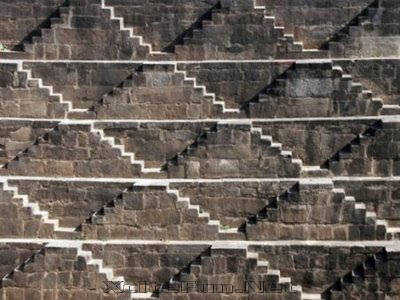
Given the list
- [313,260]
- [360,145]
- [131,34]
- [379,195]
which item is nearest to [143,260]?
[313,260]

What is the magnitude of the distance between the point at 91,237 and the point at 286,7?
25.3 ft

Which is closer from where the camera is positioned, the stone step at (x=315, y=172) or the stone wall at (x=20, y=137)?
the stone step at (x=315, y=172)

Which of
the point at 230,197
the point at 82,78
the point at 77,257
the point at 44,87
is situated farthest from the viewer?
the point at 82,78

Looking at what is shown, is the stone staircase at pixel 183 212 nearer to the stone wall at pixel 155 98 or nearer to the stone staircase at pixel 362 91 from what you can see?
the stone wall at pixel 155 98

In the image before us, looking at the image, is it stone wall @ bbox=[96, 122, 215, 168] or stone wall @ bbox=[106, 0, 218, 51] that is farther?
stone wall @ bbox=[106, 0, 218, 51]

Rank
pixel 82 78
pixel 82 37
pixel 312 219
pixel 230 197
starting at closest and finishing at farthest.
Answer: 1. pixel 312 219
2. pixel 230 197
3. pixel 82 78
4. pixel 82 37

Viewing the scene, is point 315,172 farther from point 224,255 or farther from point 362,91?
point 224,255

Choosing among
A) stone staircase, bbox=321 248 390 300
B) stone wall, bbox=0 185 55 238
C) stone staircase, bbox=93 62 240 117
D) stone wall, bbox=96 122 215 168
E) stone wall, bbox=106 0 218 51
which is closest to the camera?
stone staircase, bbox=321 248 390 300

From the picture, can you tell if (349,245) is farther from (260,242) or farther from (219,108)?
(219,108)

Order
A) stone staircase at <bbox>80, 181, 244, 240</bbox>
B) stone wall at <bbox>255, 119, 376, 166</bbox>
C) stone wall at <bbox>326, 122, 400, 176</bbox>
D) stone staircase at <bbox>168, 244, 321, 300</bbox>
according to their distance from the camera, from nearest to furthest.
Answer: stone staircase at <bbox>168, 244, 321, 300</bbox> → stone staircase at <bbox>80, 181, 244, 240</bbox> → stone wall at <bbox>326, 122, 400, 176</bbox> → stone wall at <bbox>255, 119, 376, 166</bbox>

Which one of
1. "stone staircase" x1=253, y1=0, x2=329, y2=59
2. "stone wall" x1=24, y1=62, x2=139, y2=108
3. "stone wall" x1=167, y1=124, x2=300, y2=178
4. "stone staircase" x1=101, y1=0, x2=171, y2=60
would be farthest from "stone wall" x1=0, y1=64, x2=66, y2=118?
"stone staircase" x1=253, y1=0, x2=329, y2=59

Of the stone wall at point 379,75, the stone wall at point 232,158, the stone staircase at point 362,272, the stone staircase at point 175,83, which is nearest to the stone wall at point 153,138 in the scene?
the stone wall at point 232,158

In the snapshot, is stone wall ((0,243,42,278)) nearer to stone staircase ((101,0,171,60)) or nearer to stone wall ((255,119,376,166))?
stone wall ((255,119,376,166))

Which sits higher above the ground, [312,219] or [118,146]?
[118,146]
